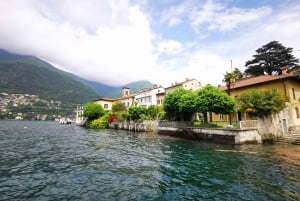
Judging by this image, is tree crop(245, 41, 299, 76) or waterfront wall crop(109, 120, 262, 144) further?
tree crop(245, 41, 299, 76)

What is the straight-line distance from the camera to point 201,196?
927cm

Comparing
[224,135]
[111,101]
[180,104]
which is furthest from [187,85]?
[111,101]

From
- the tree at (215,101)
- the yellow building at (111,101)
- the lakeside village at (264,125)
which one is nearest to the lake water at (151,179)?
the lakeside village at (264,125)

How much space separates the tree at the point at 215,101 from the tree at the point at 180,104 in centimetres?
269

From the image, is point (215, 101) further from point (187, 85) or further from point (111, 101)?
point (111, 101)

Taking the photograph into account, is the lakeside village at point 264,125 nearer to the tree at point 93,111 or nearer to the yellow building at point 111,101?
the tree at point 93,111

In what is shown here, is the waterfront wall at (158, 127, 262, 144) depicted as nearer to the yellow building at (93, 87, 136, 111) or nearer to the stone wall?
the stone wall

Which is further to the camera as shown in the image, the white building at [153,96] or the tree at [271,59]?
the white building at [153,96]

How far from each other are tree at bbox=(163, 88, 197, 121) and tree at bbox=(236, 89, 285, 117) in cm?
885

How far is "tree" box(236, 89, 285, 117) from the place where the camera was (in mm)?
26389

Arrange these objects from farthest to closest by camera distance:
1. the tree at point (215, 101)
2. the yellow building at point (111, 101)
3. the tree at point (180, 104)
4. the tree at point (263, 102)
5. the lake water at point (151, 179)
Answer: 1. the yellow building at point (111, 101)
2. the tree at point (180, 104)
3. the tree at point (215, 101)
4. the tree at point (263, 102)
5. the lake water at point (151, 179)

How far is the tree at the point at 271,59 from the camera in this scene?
51969 mm

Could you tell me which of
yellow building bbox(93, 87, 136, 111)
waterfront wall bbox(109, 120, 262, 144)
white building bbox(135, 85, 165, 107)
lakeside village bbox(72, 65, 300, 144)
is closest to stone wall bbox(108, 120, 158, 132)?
waterfront wall bbox(109, 120, 262, 144)

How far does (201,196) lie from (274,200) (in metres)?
3.29
